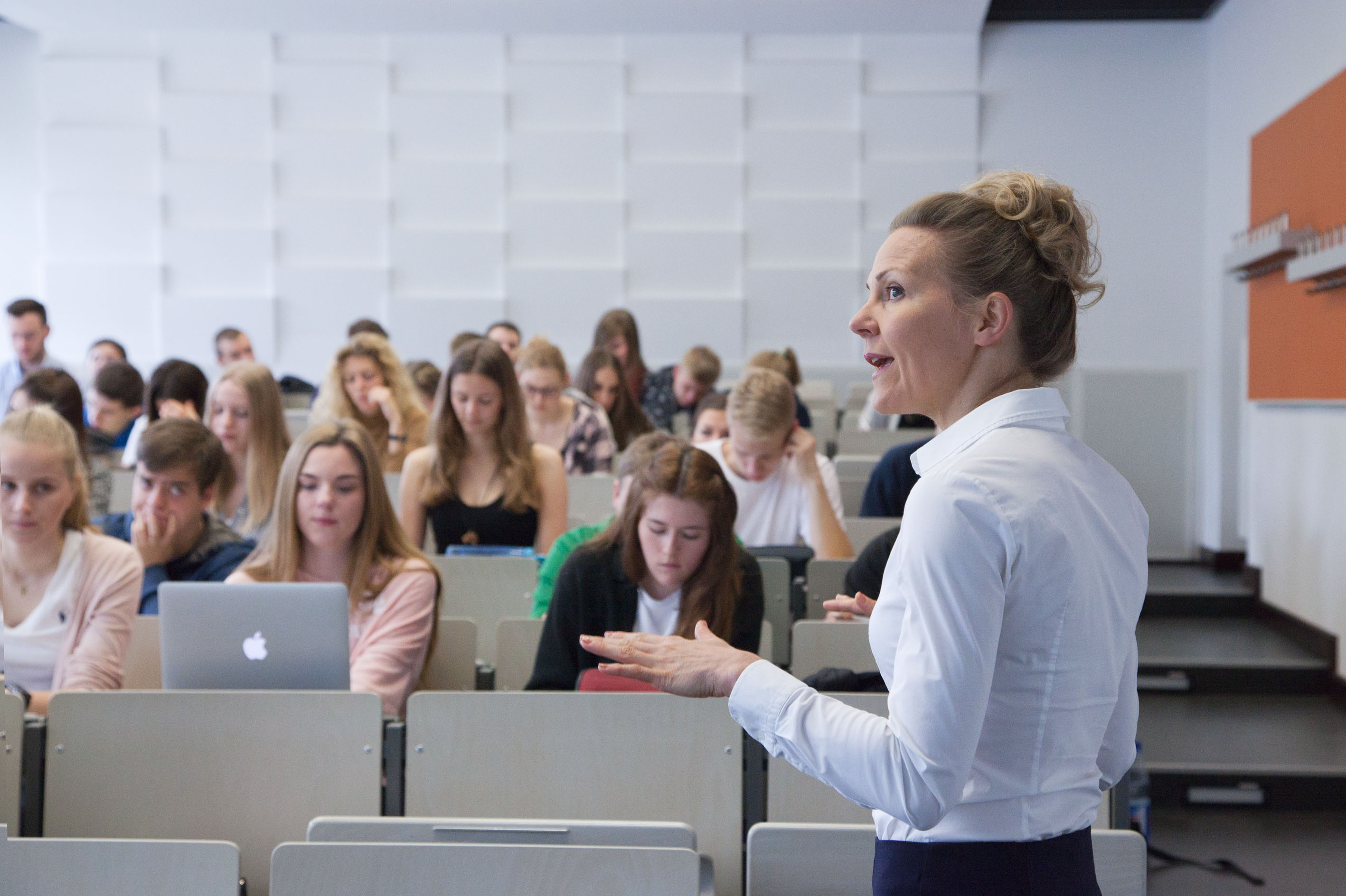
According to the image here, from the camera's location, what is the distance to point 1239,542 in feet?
25.3

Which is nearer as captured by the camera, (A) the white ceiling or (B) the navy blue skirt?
(B) the navy blue skirt

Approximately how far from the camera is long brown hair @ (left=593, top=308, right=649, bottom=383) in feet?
20.6

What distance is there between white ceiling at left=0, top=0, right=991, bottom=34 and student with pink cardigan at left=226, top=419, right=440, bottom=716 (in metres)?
6.64

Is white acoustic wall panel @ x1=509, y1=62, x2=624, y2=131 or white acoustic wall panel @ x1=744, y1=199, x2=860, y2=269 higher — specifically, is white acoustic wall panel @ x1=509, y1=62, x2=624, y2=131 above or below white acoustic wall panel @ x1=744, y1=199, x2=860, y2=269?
above

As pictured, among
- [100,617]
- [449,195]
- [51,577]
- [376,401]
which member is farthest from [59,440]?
[449,195]

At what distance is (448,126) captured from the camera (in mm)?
9430

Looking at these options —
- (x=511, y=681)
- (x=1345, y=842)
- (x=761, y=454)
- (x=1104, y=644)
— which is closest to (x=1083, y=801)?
(x=1104, y=644)

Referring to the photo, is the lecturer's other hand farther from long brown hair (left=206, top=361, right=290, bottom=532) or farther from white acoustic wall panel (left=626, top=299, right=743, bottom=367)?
white acoustic wall panel (left=626, top=299, right=743, bottom=367)

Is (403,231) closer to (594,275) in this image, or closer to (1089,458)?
(594,275)

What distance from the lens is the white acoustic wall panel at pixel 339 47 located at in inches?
369

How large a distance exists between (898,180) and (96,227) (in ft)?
20.8

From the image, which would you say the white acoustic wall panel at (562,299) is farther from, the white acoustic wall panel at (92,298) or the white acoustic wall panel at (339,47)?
the white acoustic wall panel at (92,298)

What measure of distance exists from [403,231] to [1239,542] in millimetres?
6472

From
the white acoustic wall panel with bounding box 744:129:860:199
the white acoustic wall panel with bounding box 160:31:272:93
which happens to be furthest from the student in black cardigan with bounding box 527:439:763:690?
the white acoustic wall panel with bounding box 160:31:272:93
